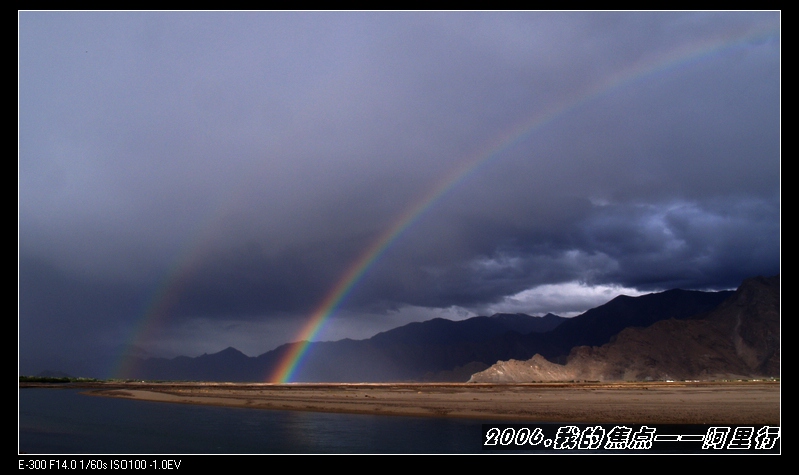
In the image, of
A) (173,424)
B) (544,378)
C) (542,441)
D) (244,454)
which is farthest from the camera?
(544,378)

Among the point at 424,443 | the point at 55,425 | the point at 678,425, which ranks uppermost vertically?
the point at 55,425

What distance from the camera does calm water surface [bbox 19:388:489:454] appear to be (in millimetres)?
33844

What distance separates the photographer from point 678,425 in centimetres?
4059

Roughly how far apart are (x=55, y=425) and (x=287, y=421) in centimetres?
2116

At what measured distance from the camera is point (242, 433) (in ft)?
136

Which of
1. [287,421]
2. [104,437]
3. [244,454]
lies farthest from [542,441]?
[104,437]

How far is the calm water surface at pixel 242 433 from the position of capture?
3384 cm
